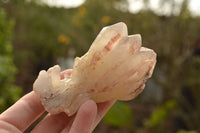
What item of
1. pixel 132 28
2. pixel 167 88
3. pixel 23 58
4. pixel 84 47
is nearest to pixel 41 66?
pixel 23 58

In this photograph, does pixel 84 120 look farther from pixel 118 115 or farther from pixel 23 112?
pixel 118 115

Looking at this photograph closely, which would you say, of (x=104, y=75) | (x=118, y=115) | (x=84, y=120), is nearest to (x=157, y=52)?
(x=118, y=115)

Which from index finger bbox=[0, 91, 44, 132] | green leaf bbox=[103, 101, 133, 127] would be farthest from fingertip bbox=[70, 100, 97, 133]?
green leaf bbox=[103, 101, 133, 127]

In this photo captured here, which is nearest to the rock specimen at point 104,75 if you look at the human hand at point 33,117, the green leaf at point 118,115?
the human hand at point 33,117

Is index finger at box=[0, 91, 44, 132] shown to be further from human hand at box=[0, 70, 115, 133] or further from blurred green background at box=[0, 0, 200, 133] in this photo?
blurred green background at box=[0, 0, 200, 133]

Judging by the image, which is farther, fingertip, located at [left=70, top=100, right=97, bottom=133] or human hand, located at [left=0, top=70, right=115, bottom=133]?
human hand, located at [left=0, top=70, right=115, bottom=133]

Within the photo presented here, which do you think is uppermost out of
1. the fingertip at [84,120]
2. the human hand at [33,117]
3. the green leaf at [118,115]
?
the fingertip at [84,120]

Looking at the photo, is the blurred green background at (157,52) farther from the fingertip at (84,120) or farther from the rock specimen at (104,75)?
the fingertip at (84,120)
